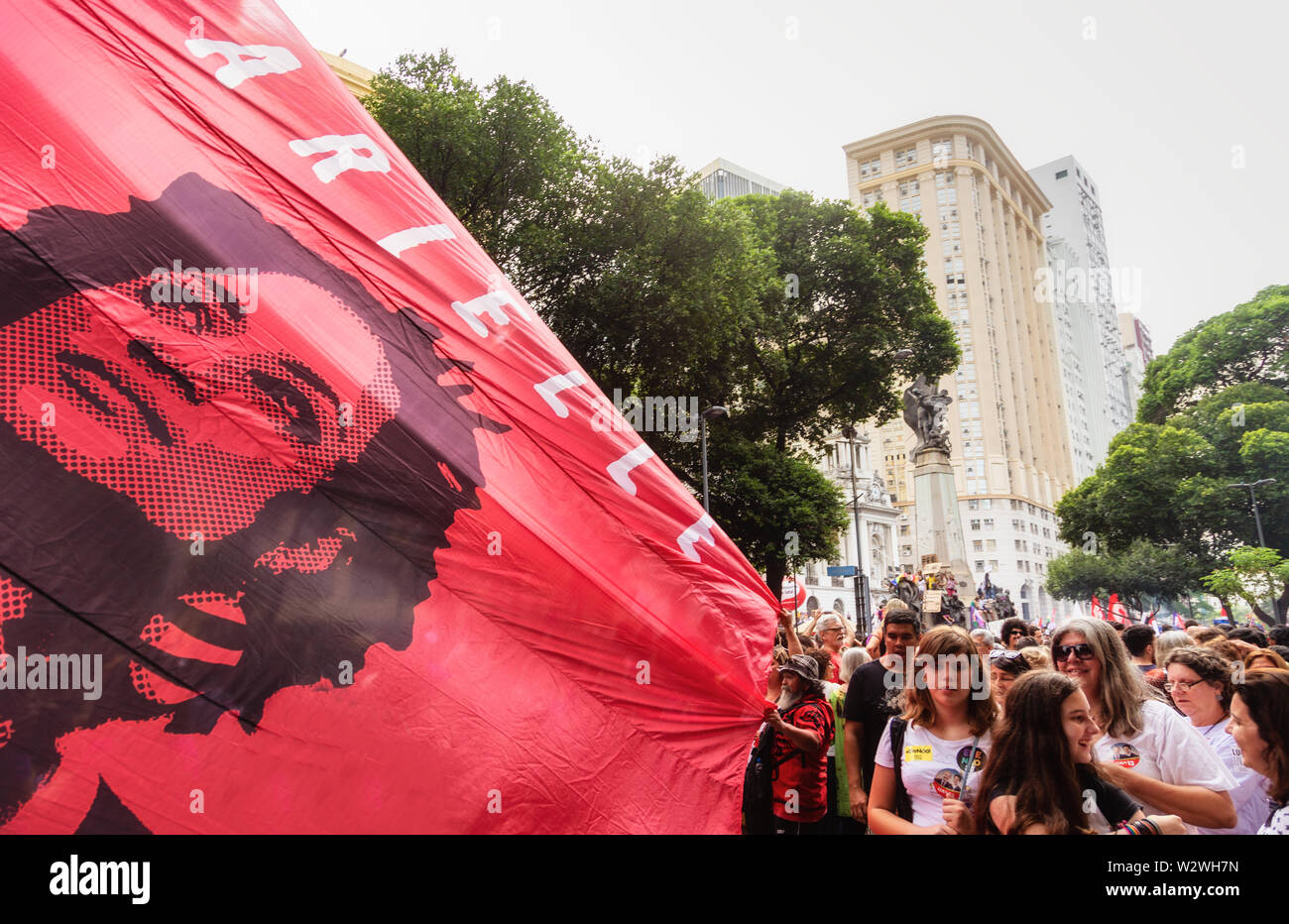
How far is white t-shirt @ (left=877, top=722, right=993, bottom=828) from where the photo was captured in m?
3.30

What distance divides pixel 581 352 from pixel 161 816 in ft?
55.4

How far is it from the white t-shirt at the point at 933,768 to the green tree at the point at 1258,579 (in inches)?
1533

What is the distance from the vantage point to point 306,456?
268 centimetres

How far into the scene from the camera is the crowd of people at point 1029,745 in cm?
263

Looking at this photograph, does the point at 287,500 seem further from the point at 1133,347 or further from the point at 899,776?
the point at 1133,347

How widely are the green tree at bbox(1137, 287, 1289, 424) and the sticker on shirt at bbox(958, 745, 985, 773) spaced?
61.1 meters

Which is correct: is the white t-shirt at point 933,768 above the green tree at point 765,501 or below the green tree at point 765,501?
below

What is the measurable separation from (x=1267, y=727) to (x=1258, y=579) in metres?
41.1

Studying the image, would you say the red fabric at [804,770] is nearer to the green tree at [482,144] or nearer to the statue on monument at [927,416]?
the green tree at [482,144]

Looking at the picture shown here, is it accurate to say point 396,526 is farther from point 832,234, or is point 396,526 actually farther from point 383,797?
point 832,234

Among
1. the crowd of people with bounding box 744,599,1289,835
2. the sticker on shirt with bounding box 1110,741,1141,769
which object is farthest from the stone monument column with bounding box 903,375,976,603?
the sticker on shirt with bounding box 1110,741,1141,769

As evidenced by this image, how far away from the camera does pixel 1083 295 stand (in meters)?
138

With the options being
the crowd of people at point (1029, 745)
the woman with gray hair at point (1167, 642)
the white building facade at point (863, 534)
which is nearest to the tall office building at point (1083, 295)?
the white building facade at point (863, 534)

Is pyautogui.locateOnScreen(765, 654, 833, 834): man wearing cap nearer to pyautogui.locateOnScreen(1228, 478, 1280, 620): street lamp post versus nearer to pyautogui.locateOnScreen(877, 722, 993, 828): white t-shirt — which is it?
pyautogui.locateOnScreen(877, 722, 993, 828): white t-shirt
